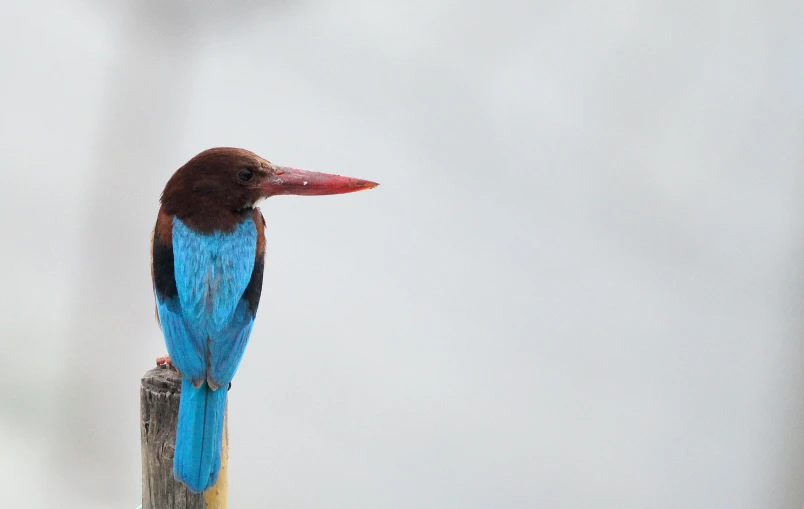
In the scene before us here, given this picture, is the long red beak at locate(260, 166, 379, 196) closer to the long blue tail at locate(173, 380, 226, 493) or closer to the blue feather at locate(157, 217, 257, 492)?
the blue feather at locate(157, 217, 257, 492)

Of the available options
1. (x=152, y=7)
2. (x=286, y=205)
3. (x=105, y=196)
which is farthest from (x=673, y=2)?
(x=105, y=196)

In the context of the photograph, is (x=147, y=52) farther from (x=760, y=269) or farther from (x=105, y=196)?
(x=760, y=269)

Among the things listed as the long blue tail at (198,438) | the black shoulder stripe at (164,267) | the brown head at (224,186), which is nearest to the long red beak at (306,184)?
the brown head at (224,186)

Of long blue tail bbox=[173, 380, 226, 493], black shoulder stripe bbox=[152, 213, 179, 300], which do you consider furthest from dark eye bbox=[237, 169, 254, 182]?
long blue tail bbox=[173, 380, 226, 493]

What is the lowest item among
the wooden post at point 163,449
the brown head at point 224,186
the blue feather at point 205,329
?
the wooden post at point 163,449

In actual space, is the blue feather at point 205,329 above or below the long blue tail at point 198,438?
above

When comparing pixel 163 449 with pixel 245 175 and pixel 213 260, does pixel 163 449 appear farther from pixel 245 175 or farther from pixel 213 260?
pixel 245 175

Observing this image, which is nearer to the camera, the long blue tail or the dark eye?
the long blue tail

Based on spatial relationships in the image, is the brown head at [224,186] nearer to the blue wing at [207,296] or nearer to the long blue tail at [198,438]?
the blue wing at [207,296]
